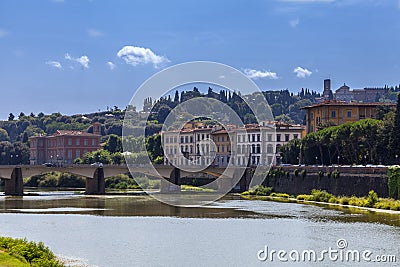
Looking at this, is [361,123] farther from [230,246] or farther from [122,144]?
[122,144]

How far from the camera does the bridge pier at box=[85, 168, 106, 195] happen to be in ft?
309

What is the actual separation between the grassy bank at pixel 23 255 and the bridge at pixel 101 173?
56816 mm

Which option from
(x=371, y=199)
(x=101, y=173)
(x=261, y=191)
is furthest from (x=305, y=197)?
(x=101, y=173)

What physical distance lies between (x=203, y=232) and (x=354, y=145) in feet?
139

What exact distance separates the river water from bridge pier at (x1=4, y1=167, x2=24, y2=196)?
69.1ft

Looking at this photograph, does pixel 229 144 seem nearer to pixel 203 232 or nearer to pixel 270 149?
pixel 270 149

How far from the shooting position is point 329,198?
73.8 m

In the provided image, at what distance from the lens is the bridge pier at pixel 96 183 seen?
309ft

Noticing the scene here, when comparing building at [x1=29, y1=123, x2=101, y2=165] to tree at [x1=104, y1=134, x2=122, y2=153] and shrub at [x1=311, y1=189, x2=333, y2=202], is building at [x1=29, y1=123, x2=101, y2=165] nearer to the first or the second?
tree at [x1=104, y1=134, x2=122, y2=153]

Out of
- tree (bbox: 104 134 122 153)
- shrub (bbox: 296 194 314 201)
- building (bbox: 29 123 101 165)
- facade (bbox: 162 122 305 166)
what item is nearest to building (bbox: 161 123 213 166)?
facade (bbox: 162 122 305 166)

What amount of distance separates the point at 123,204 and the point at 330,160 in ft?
96.7

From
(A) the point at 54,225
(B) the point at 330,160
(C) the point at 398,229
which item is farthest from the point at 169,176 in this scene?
(C) the point at 398,229

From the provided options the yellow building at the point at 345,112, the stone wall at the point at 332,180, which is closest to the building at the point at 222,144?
the yellow building at the point at 345,112

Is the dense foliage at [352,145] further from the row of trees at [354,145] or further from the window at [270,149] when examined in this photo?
the window at [270,149]
